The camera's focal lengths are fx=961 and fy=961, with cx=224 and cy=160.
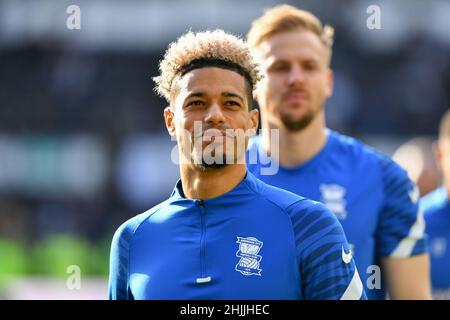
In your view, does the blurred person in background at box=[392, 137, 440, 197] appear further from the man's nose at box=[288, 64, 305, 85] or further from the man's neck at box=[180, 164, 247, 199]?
the man's neck at box=[180, 164, 247, 199]

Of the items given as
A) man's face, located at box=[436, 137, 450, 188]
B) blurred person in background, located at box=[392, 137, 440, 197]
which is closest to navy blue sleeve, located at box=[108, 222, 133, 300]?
man's face, located at box=[436, 137, 450, 188]

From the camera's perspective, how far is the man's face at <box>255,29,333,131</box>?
517 centimetres

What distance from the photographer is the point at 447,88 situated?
65.7 ft

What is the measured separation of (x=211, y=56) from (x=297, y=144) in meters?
1.67

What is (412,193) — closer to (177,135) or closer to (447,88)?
(177,135)

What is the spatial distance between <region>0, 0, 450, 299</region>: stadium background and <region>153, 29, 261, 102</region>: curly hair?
490 inches

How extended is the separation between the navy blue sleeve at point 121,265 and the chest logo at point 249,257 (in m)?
0.46

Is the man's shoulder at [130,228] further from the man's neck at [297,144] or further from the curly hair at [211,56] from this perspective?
the man's neck at [297,144]

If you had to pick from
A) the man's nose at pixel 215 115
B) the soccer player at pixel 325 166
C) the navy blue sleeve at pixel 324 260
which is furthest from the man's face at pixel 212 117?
the soccer player at pixel 325 166

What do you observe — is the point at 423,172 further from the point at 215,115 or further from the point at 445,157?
the point at 215,115

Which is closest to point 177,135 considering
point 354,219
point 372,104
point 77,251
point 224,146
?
point 224,146

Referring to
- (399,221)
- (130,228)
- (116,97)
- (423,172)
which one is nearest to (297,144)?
(399,221)

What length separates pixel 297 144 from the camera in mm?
5312

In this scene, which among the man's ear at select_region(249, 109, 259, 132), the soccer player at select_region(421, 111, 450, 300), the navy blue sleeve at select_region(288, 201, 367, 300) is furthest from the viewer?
the soccer player at select_region(421, 111, 450, 300)
